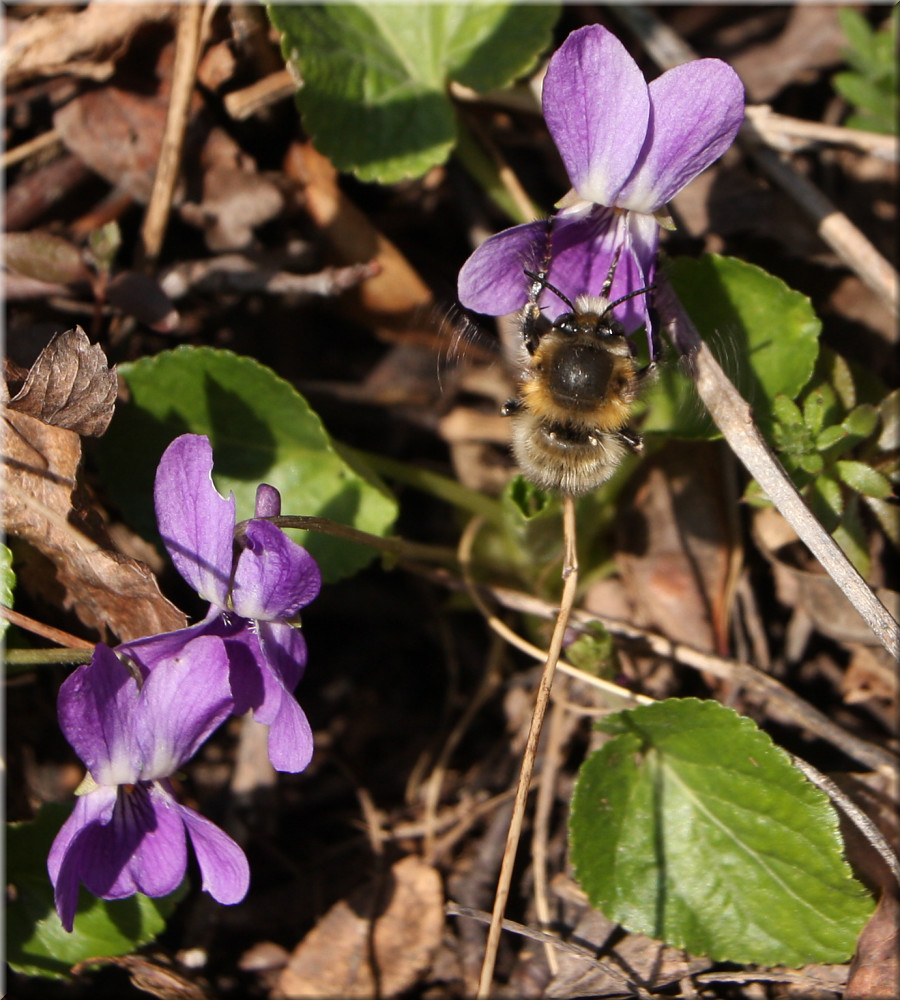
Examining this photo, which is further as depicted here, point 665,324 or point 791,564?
point 791,564

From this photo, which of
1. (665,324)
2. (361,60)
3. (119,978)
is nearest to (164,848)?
(119,978)

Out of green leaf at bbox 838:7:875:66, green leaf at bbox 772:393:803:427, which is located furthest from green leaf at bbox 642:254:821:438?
green leaf at bbox 838:7:875:66

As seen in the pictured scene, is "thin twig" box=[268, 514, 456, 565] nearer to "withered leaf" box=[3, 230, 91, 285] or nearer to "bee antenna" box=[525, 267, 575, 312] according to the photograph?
"bee antenna" box=[525, 267, 575, 312]

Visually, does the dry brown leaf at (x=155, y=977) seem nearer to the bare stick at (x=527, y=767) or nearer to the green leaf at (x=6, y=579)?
the bare stick at (x=527, y=767)

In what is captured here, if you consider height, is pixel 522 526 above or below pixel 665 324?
below

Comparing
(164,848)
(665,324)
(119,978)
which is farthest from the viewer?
(119,978)

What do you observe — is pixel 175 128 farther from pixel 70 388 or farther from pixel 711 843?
pixel 711 843

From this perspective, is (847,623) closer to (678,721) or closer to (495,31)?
(678,721)
